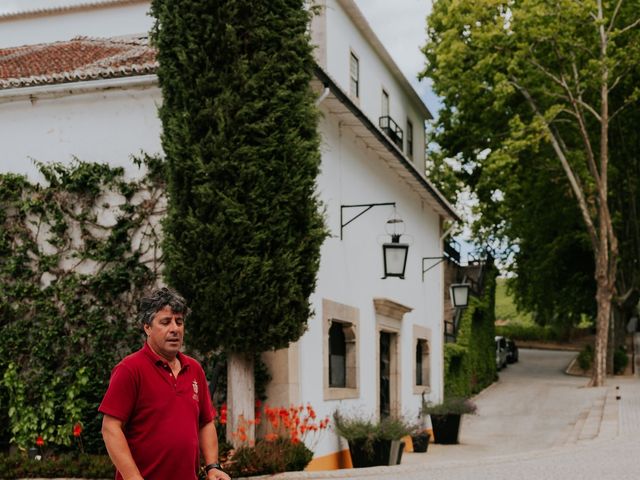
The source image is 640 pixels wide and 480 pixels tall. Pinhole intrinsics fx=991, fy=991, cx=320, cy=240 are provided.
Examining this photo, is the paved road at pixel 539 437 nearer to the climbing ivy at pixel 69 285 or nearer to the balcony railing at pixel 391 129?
the climbing ivy at pixel 69 285

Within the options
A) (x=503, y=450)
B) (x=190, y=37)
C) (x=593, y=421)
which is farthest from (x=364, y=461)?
(x=593, y=421)

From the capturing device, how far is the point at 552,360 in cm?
5081

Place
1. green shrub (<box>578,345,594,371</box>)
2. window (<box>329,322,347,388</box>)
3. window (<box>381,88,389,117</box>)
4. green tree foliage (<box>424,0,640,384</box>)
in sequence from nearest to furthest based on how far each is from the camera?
window (<box>329,322,347,388</box>) → window (<box>381,88,389,117</box>) → green tree foliage (<box>424,0,640,384</box>) → green shrub (<box>578,345,594,371</box>)

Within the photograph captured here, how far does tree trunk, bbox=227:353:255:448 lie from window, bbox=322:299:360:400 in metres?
3.10

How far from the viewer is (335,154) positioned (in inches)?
608

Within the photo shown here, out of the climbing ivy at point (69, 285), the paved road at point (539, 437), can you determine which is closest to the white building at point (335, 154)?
the climbing ivy at point (69, 285)

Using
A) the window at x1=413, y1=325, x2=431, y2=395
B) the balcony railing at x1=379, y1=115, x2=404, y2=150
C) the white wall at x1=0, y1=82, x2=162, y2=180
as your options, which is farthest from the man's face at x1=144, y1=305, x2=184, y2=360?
the balcony railing at x1=379, y1=115, x2=404, y2=150

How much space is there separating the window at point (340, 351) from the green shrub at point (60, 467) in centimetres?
425

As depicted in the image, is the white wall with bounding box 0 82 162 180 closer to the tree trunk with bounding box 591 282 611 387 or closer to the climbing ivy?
the climbing ivy

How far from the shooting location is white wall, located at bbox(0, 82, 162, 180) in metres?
13.1

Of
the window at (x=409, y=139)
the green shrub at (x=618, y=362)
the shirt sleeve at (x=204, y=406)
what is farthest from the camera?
the green shrub at (x=618, y=362)

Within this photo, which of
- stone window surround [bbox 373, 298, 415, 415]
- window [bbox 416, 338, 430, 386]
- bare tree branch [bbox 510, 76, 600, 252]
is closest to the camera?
stone window surround [bbox 373, 298, 415, 415]

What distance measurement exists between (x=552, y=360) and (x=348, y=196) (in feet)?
121

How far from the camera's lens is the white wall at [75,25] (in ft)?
64.6
